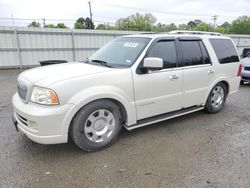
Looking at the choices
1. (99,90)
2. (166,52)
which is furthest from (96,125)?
(166,52)

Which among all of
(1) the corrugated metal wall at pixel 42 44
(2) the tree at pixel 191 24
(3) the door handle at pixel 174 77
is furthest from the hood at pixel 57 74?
(2) the tree at pixel 191 24

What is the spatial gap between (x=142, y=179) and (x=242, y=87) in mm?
6960

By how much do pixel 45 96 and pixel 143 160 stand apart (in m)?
1.61

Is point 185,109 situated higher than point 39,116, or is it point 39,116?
point 39,116

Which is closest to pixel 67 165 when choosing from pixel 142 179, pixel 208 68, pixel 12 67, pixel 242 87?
pixel 142 179

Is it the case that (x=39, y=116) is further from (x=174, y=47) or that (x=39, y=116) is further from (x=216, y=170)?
(x=174, y=47)

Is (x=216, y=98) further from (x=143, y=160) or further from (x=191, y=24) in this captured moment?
(x=191, y=24)

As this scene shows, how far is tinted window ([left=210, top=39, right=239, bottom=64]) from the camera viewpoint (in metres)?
4.80

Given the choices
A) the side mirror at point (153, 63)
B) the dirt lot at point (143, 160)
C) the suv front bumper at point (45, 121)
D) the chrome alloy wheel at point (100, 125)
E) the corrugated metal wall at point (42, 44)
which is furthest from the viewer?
the corrugated metal wall at point (42, 44)

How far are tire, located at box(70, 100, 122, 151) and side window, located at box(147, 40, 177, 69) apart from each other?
124cm

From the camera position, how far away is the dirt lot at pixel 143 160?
2.63 meters

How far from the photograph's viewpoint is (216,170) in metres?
2.85

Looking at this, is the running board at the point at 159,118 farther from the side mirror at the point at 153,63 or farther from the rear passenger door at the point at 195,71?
the side mirror at the point at 153,63

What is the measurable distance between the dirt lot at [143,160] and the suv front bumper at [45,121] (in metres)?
0.39
